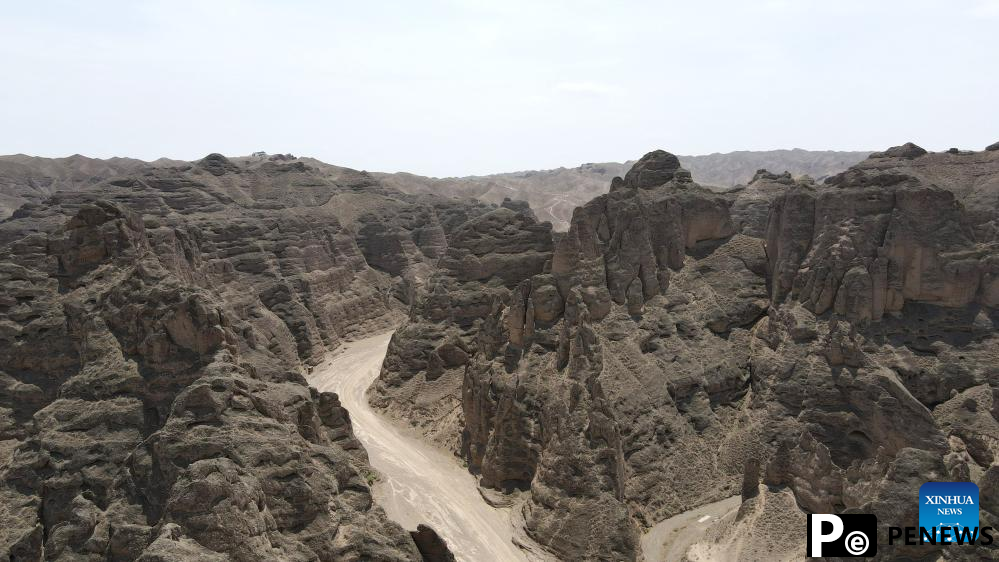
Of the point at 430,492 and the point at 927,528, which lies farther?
the point at 430,492

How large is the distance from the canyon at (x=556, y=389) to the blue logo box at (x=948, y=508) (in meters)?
0.51

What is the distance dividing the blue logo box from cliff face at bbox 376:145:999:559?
3193 millimetres

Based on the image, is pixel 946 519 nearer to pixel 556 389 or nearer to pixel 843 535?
pixel 843 535

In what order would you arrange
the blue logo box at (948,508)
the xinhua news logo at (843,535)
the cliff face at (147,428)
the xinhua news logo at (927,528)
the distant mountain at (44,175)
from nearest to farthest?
the cliff face at (147,428), the xinhua news logo at (927,528), the blue logo box at (948,508), the xinhua news logo at (843,535), the distant mountain at (44,175)

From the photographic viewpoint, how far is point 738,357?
132 ft

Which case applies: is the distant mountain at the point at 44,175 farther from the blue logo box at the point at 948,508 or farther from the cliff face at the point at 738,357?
the blue logo box at the point at 948,508

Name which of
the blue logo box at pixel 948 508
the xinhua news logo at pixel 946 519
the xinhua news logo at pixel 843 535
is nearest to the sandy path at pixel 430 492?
the xinhua news logo at pixel 843 535

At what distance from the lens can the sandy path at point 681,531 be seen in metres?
30.4

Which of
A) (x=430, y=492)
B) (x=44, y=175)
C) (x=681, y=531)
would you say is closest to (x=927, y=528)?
(x=681, y=531)

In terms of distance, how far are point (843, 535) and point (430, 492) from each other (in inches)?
898

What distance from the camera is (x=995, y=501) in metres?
20.4

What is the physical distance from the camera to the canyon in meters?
19.8

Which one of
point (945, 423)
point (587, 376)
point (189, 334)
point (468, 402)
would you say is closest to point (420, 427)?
point (468, 402)

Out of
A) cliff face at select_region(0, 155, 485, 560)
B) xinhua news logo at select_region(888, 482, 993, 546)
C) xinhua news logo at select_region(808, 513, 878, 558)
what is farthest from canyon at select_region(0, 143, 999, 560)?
xinhua news logo at select_region(808, 513, 878, 558)
